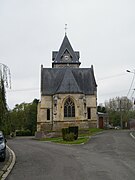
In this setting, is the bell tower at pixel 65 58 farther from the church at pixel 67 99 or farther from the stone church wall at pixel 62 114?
the stone church wall at pixel 62 114

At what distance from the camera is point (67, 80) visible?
174 ft

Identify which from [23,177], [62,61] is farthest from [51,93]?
[23,177]

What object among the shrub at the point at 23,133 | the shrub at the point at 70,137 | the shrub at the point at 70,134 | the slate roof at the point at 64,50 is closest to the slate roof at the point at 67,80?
the shrub at the point at 23,133

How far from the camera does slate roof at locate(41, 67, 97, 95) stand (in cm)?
5325

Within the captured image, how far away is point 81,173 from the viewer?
36.2 ft

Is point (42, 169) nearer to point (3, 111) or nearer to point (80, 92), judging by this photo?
point (3, 111)

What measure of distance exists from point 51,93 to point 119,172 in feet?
144

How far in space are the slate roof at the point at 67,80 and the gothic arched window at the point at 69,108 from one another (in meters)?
2.51

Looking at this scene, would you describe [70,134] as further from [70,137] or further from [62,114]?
[62,114]

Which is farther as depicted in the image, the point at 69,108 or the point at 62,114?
the point at 69,108

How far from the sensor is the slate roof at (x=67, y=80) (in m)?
53.2

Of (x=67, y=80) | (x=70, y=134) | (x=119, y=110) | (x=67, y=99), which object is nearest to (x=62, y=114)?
(x=67, y=99)

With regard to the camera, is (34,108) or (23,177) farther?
(34,108)

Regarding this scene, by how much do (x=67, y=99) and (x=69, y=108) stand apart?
4.96ft
